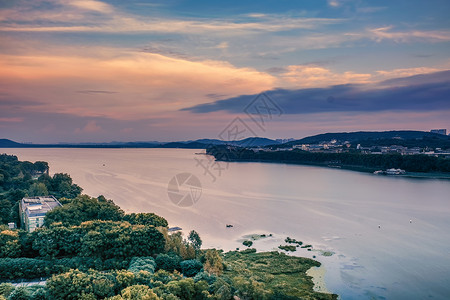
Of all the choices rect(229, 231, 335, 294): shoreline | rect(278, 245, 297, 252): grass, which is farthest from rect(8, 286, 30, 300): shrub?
rect(278, 245, 297, 252): grass

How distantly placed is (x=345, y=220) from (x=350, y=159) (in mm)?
27779

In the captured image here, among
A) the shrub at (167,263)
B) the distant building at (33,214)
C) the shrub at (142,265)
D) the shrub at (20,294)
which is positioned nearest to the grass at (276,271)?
the shrub at (167,263)

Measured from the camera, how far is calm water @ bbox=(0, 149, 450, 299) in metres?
9.52

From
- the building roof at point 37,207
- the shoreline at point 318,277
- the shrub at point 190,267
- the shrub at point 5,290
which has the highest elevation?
the building roof at point 37,207

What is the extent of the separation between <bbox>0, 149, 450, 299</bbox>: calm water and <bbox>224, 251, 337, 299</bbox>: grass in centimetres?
72

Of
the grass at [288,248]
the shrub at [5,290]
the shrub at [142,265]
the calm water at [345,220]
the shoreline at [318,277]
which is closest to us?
the shrub at [5,290]

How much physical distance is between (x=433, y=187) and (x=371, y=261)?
16.8 m

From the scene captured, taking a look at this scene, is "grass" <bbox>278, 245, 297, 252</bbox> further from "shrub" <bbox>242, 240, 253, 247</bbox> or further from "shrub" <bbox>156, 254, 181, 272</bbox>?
"shrub" <bbox>156, 254, 181, 272</bbox>

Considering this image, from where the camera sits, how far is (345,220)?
51.0 ft

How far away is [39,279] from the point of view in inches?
324

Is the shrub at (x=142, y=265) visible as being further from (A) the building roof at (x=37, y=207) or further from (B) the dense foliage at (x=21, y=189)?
(B) the dense foliage at (x=21, y=189)

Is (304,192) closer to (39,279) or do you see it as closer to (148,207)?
(148,207)

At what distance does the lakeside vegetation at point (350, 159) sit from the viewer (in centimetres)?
3219

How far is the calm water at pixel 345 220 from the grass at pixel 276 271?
0.72m
